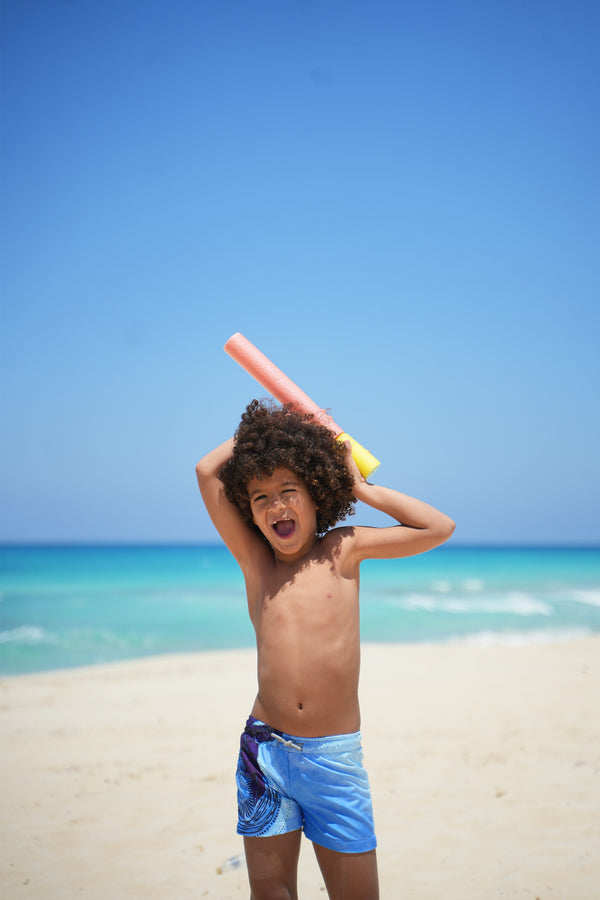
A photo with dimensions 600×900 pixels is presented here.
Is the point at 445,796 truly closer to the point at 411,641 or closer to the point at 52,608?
the point at 411,641

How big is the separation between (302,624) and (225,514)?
1.95 ft

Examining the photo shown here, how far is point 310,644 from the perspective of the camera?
105 inches

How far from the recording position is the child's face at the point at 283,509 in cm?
279

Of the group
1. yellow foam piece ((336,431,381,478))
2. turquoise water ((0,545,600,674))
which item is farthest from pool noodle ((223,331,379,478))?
turquoise water ((0,545,600,674))

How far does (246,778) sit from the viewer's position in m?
2.59

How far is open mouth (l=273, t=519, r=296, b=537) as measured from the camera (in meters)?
2.80

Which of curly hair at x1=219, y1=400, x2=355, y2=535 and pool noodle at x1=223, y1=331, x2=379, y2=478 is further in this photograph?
pool noodle at x1=223, y1=331, x2=379, y2=478

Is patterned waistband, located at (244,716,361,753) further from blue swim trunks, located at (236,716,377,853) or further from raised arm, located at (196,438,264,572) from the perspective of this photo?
raised arm, located at (196,438,264,572)

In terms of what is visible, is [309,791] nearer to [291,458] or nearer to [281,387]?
[291,458]

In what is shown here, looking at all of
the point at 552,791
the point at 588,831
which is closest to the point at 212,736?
the point at 552,791

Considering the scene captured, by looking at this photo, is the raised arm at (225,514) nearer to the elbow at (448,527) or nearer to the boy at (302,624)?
the boy at (302,624)

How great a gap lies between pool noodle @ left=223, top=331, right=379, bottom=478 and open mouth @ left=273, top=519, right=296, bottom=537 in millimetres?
387

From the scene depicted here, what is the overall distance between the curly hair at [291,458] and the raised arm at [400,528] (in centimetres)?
10

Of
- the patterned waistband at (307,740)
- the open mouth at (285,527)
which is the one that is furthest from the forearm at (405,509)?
the patterned waistband at (307,740)
